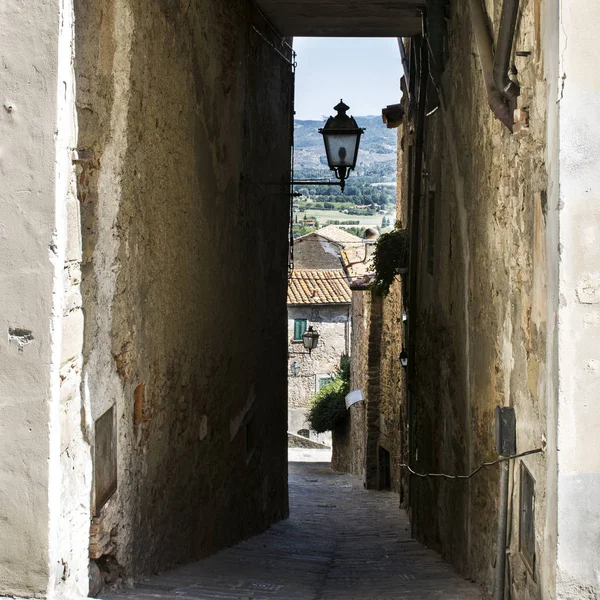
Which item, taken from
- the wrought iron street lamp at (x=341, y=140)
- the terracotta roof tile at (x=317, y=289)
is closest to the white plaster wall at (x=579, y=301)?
the wrought iron street lamp at (x=341, y=140)

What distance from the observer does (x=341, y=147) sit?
948 cm

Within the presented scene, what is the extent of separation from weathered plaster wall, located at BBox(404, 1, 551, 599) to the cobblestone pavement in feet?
1.00

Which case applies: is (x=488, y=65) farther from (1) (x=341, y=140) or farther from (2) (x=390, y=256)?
(2) (x=390, y=256)

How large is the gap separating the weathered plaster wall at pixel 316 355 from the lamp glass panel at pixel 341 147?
24500 millimetres

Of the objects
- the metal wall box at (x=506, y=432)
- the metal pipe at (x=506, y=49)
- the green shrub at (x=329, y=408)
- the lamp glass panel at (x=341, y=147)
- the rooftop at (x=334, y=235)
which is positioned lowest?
the green shrub at (x=329, y=408)

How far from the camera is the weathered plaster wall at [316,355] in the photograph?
34.2m

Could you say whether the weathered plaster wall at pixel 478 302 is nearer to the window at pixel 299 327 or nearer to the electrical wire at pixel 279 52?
the electrical wire at pixel 279 52

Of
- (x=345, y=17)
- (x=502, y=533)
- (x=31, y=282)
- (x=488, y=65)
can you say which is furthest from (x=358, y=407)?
(x=31, y=282)

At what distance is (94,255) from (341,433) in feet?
67.1

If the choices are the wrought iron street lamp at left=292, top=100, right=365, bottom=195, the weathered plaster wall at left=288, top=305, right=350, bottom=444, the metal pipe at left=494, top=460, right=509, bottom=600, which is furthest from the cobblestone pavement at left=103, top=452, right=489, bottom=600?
the weathered plaster wall at left=288, top=305, right=350, bottom=444

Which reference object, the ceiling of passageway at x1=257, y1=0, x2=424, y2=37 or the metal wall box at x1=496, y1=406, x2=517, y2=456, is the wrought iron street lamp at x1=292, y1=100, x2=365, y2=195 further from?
the metal wall box at x1=496, y1=406, x2=517, y2=456

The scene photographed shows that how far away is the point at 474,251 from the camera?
6.10 metres

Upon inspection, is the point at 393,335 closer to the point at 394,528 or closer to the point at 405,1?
the point at 394,528

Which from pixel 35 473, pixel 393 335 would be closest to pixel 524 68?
pixel 35 473
